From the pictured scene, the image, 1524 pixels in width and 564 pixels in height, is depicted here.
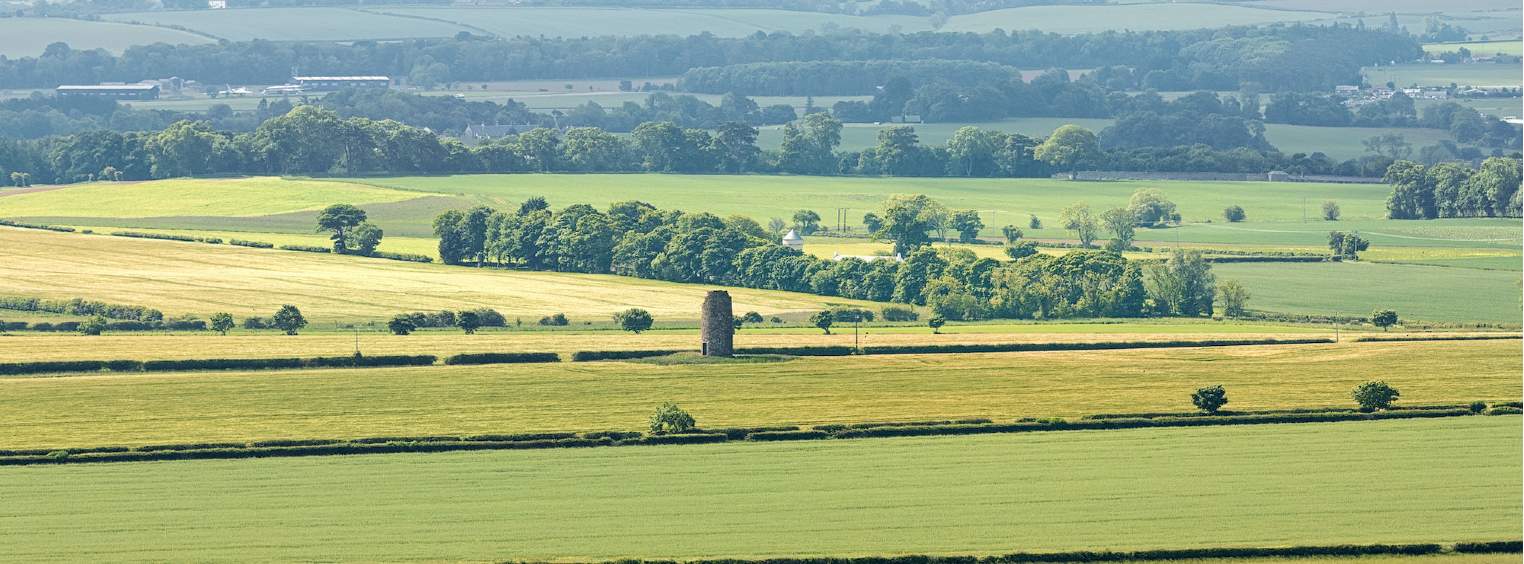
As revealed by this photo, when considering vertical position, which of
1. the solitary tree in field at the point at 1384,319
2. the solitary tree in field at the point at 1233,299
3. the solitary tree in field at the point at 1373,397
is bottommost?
the solitary tree in field at the point at 1373,397

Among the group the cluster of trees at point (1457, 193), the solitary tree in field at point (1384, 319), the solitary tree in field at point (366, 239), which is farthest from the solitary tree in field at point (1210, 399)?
the cluster of trees at point (1457, 193)

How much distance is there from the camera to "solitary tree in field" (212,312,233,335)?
372 feet

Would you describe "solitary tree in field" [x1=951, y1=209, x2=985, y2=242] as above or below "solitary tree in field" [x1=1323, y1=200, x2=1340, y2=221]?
below

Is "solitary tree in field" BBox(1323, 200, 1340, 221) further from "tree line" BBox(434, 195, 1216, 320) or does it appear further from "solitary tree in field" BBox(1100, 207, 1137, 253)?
"tree line" BBox(434, 195, 1216, 320)

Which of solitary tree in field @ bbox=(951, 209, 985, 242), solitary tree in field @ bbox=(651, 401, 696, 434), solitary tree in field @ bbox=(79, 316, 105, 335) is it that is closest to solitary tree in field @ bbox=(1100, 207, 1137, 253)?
solitary tree in field @ bbox=(951, 209, 985, 242)

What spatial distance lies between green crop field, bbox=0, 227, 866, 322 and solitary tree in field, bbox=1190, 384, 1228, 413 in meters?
39.6

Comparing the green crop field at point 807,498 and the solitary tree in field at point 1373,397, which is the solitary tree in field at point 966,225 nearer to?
the solitary tree in field at point 1373,397

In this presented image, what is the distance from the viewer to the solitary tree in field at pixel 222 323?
372ft

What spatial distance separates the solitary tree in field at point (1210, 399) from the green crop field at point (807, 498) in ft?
13.0

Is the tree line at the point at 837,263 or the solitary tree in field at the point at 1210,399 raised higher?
the tree line at the point at 837,263

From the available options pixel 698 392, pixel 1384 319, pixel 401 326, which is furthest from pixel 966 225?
pixel 698 392

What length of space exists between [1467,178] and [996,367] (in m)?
89.3

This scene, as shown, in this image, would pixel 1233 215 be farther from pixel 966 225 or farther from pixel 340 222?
pixel 340 222

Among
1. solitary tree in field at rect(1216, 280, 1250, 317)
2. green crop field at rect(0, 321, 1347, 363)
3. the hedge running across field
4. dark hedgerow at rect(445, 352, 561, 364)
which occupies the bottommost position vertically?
the hedge running across field
